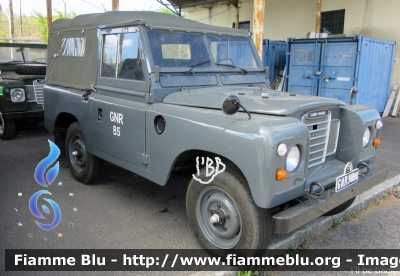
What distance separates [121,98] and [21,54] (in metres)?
6.14

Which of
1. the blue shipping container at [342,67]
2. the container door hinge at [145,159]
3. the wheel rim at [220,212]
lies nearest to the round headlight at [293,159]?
the wheel rim at [220,212]

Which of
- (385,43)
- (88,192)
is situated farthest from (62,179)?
(385,43)

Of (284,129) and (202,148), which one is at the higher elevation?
(284,129)

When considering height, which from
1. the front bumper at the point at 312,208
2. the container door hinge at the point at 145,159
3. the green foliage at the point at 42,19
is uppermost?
the green foliage at the point at 42,19

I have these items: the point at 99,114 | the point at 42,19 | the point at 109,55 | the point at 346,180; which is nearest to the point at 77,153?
the point at 99,114

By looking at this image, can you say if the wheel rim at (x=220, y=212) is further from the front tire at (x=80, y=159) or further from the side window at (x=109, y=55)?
the front tire at (x=80, y=159)

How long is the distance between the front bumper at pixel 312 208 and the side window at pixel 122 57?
198cm

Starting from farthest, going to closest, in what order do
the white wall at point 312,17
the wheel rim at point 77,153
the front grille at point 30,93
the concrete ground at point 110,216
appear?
1. the white wall at point 312,17
2. the front grille at point 30,93
3. the wheel rim at point 77,153
4. the concrete ground at point 110,216

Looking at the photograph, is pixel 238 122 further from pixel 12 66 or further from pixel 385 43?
pixel 385 43

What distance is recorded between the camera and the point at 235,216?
9.38 ft

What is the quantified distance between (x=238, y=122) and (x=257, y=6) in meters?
5.65

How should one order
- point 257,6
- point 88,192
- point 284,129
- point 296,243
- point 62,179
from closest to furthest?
point 284,129 < point 296,243 < point 88,192 < point 62,179 < point 257,6

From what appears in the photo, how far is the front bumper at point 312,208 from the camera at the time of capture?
8.46 ft

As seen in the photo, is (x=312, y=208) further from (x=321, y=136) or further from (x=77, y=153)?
(x=77, y=153)
